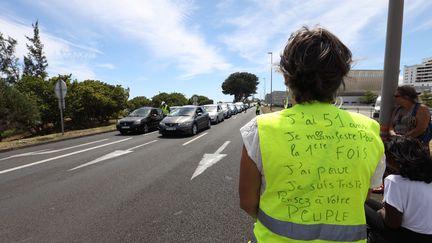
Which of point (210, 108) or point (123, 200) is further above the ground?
point (210, 108)

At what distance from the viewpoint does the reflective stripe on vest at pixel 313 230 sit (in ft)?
→ 4.40

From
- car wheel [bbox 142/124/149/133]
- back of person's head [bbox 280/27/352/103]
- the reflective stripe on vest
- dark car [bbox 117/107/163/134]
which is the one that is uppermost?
back of person's head [bbox 280/27/352/103]

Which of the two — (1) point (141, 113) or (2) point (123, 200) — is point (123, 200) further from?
(1) point (141, 113)

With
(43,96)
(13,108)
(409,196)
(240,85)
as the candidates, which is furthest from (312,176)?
(240,85)

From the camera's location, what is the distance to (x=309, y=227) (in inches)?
53.2

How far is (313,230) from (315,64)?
0.75m

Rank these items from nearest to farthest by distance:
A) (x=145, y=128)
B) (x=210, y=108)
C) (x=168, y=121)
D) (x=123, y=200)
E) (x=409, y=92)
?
(x=409, y=92), (x=123, y=200), (x=168, y=121), (x=145, y=128), (x=210, y=108)

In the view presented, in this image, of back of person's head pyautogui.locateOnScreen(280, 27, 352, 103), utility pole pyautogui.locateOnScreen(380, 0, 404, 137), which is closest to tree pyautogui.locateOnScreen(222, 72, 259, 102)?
utility pole pyautogui.locateOnScreen(380, 0, 404, 137)

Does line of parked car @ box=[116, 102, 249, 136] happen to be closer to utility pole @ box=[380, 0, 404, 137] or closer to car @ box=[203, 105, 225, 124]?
car @ box=[203, 105, 225, 124]

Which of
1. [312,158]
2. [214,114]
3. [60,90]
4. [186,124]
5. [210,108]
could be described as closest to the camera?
[312,158]

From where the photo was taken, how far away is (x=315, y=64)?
4.53 ft

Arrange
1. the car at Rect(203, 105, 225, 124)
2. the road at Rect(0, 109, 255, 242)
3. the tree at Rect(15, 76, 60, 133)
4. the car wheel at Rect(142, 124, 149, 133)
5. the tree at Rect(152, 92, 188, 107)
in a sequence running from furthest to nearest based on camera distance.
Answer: the tree at Rect(152, 92, 188, 107)
the car at Rect(203, 105, 225, 124)
the tree at Rect(15, 76, 60, 133)
the car wheel at Rect(142, 124, 149, 133)
the road at Rect(0, 109, 255, 242)

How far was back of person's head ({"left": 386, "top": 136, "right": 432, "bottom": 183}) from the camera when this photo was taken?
2.57 metres

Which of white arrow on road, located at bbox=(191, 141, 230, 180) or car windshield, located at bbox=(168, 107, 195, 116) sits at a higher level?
car windshield, located at bbox=(168, 107, 195, 116)
